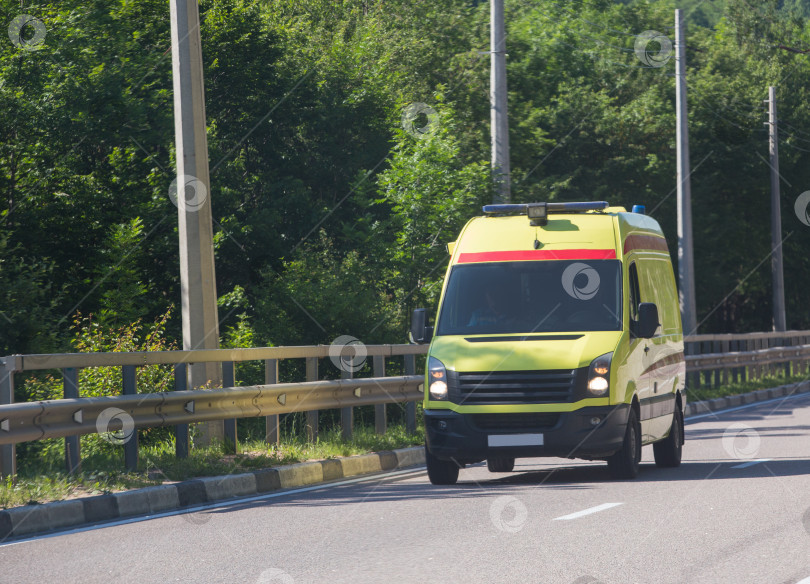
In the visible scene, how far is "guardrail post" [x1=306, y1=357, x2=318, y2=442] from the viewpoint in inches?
533

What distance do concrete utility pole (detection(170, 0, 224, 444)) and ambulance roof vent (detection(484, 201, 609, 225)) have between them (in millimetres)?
2887

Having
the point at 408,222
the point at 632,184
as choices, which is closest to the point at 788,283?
the point at 632,184

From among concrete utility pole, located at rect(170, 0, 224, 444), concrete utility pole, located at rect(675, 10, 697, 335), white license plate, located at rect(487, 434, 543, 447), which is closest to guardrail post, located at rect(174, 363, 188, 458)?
concrete utility pole, located at rect(170, 0, 224, 444)

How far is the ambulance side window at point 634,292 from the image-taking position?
12414mm

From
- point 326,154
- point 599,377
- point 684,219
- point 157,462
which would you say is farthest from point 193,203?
point 326,154

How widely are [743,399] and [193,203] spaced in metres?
15.9

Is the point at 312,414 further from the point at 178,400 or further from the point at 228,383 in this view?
the point at 178,400

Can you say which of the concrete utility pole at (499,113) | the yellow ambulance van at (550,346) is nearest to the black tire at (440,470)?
the yellow ambulance van at (550,346)

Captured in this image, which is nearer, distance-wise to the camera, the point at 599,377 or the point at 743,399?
the point at 599,377

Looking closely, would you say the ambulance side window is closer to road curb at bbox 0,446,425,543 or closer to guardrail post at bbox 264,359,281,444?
road curb at bbox 0,446,425,543

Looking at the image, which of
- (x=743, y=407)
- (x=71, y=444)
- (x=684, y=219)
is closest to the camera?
(x=71, y=444)

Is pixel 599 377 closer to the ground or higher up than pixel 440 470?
higher up

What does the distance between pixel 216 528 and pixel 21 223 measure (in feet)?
42.7

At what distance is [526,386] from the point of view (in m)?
11.4
